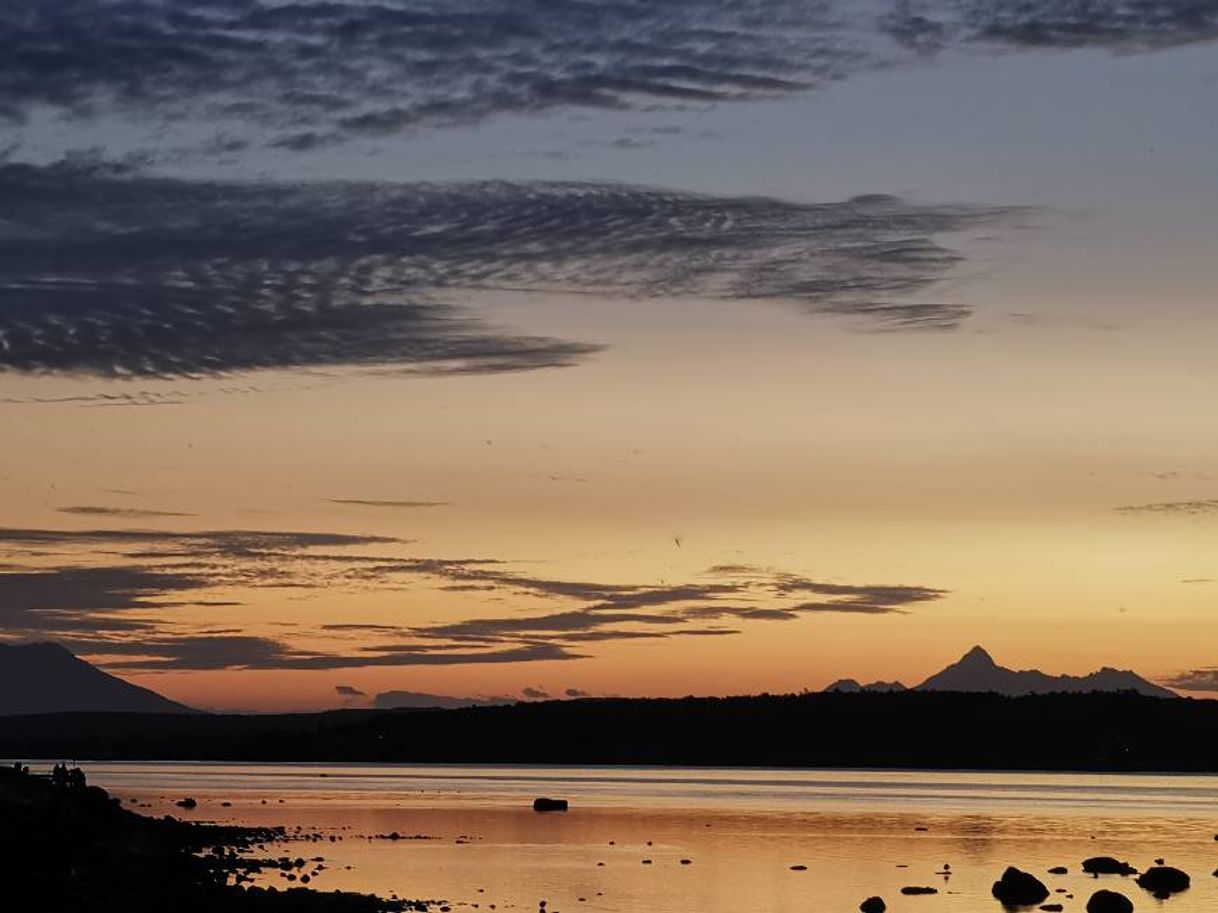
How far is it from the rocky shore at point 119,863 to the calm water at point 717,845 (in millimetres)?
5031

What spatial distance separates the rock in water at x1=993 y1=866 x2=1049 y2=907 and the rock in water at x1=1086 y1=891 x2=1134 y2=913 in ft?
18.8

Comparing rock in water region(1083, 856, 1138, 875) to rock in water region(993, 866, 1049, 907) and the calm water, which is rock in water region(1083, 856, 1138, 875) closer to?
the calm water

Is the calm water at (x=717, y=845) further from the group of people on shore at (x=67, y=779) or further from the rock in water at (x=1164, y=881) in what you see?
the group of people on shore at (x=67, y=779)

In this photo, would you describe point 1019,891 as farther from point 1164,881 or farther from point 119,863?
point 119,863

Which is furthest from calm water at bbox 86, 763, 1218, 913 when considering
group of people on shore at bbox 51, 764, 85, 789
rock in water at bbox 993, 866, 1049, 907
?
group of people on shore at bbox 51, 764, 85, 789

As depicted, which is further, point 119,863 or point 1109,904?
point 119,863

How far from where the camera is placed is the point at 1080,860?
95.9m

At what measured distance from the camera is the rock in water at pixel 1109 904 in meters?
64.1

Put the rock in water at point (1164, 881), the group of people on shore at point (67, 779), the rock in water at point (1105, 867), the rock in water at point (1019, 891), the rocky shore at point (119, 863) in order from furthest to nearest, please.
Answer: the group of people on shore at point (67, 779), the rock in water at point (1105, 867), the rock in water at point (1164, 881), the rock in water at point (1019, 891), the rocky shore at point (119, 863)

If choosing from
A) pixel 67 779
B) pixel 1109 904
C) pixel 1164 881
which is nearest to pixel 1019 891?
pixel 1109 904

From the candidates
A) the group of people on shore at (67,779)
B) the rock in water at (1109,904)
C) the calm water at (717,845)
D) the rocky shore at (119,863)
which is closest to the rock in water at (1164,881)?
the calm water at (717,845)

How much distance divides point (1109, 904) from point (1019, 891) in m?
7.40

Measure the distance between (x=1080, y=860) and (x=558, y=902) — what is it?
3822 centimetres

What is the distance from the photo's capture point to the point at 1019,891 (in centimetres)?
7144
